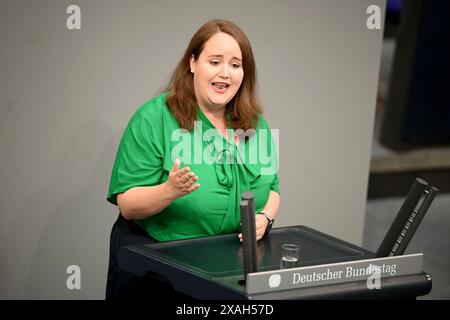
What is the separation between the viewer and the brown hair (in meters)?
2.90

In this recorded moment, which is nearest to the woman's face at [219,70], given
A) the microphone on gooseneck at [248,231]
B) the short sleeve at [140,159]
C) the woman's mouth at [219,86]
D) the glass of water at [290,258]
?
the woman's mouth at [219,86]

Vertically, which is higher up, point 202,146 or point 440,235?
point 202,146

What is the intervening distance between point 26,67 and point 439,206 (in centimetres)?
375

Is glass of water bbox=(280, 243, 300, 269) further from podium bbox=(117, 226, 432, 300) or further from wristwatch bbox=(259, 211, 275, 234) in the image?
wristwatch bbox=(259, 211, 275, 234)

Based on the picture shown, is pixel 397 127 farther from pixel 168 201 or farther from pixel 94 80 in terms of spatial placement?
pixel 168 201

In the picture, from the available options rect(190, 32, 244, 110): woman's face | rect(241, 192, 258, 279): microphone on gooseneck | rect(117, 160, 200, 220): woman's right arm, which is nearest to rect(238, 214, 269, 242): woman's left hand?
rect(117, 160, 200, 220): woman's right arm

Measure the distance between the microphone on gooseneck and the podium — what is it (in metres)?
0.07

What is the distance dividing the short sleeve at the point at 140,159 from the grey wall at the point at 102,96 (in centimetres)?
74

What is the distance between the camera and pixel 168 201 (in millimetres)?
2705

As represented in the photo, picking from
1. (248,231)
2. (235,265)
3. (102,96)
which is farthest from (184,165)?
(102,96)

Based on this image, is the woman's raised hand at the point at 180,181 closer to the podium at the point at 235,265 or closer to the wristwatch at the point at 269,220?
the podium at the point at 235,265

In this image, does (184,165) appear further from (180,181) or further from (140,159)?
(180,181)

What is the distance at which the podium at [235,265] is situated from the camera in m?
2.28

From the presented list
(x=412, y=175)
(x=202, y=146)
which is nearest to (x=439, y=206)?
(x=412, y=175)
